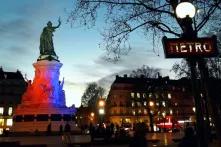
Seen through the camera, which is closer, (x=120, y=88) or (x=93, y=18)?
(x=93, y=18)

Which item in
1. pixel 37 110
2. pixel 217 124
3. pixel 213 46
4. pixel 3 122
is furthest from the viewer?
pixel 3 122

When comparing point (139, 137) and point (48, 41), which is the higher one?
point (48, 41)

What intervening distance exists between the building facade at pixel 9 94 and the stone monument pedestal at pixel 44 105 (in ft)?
190

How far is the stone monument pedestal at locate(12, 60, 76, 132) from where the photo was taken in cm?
5031

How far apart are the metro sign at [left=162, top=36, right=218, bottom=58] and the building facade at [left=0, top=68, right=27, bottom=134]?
104m

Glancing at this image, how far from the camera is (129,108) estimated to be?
118m

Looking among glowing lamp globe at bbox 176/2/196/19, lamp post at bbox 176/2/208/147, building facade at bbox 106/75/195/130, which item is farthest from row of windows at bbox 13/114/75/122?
building facade at bbox 106/75/195/130

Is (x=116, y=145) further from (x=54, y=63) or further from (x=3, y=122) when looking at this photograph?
(x=3, y=122)

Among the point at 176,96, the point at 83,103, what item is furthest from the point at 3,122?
the point at 176,96

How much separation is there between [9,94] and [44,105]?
218ft

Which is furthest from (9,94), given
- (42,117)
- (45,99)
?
(42,117)

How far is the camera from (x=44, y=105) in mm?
51062

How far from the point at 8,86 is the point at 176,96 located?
5505 centimetres

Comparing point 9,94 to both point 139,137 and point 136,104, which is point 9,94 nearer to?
point 136,104
